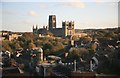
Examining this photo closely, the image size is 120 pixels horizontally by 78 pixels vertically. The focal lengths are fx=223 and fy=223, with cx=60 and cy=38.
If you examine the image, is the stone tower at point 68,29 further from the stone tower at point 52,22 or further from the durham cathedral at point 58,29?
the stone tower at point 52,22

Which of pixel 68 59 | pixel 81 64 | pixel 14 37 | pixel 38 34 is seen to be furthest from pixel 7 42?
pixel 81 64

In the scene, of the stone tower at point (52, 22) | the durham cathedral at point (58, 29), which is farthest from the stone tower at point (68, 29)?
the stone tower at point (52, 22)

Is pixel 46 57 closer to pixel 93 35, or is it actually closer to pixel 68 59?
pixel 68 59

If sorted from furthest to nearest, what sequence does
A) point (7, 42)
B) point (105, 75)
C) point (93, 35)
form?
1. point (93, 35)
2. point (7, 42)
3. point (105, 75)

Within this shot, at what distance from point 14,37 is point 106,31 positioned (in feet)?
4.18

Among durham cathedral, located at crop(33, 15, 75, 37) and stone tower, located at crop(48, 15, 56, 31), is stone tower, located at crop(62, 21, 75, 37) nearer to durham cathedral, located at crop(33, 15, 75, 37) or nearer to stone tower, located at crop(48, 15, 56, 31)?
durham cathedral, located at crop(33, 15, 75, 37)

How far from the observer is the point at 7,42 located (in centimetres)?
302

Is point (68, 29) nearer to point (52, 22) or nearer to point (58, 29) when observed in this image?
point (58, 29)

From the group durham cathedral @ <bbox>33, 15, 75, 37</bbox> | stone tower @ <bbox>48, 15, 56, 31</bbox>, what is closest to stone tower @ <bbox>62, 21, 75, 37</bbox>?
durham cathedral @ <bbox>33, 15, 75, 37</bbox>

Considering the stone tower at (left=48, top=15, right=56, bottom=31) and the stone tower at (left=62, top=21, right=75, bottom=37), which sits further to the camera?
the stone tower at (left=62, top=21, right=75, bottom=37)

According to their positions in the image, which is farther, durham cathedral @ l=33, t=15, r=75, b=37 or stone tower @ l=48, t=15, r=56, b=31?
durham cathedral @ l=33, t=15, r=75, b=37

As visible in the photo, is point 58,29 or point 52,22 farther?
point 58,29

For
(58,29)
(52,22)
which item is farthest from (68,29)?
(52,22)

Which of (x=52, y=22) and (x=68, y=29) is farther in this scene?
(x=68, y=29)
